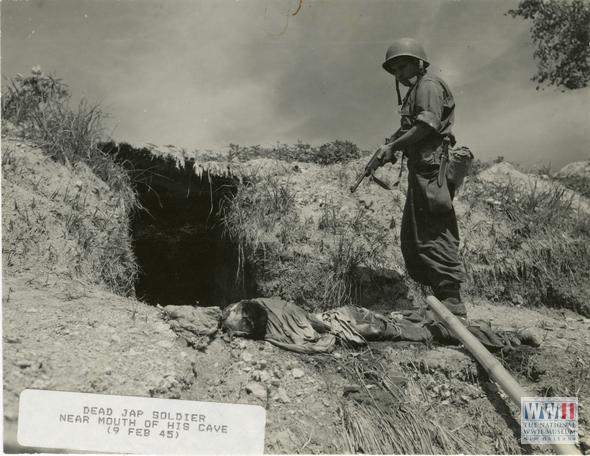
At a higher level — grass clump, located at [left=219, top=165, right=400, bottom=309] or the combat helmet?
the combat helmet

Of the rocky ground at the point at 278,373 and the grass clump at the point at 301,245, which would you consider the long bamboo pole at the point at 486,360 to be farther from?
the grass clump at the point at 301,245

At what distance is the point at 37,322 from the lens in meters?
2.50

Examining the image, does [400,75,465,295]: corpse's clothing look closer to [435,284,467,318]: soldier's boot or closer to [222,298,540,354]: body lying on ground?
[435,284,467,318]: soldier's boot

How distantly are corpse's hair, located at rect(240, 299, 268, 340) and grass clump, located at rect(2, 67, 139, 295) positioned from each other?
1.50m

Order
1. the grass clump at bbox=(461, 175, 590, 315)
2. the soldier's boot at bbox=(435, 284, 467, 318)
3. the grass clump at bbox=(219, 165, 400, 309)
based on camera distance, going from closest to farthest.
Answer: the soldier's boot at bbox=(435, 284, 467, 318)
the grass clump at bbox=(219, 165, 400, 309)
the grass clump at bbox=(461, 175, 590, 315)

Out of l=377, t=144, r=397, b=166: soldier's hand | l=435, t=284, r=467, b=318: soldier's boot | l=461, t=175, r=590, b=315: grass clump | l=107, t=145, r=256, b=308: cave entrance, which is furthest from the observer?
l=107, t=145, r=256, b=308: cave entrance

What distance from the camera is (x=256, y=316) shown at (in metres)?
2.96

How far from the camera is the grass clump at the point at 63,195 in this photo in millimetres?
3527

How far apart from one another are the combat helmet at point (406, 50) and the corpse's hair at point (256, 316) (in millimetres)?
2158

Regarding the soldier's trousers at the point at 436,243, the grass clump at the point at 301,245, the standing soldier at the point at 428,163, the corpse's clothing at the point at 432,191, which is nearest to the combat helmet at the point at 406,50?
the standing soldier at the point at 428,163

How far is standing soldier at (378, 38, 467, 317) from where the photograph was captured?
321 cm
